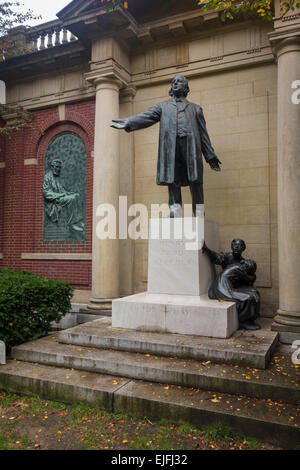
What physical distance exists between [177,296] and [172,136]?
2.77 m

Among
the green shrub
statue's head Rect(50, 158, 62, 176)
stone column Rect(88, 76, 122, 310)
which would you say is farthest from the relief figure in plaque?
the green shrub

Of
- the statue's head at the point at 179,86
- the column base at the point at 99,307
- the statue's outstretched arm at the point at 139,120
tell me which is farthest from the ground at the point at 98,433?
the statue's head at the point at 179,86

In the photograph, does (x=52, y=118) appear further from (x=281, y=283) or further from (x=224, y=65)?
(x=281, y=283)

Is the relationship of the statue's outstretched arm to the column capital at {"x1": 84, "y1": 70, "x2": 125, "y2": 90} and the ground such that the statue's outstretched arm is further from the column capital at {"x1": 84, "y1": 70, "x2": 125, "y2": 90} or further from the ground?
the ground

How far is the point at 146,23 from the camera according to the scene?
8.52 metres

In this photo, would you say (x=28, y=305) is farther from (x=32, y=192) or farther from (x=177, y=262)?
(x=32, y=192)

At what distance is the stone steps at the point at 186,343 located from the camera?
4523 millimetres

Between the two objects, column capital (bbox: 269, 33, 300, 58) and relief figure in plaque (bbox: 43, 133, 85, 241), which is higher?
column capital (bbox: 269, 33, 300, 58)

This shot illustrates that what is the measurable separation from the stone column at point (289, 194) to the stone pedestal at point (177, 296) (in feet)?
4.09

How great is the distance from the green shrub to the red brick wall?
9.70 ft

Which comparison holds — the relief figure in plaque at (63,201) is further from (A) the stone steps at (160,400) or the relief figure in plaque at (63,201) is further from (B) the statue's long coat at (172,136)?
(A) the stone steps at (160,400)

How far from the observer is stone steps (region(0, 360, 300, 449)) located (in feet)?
11.2

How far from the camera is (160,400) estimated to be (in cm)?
386

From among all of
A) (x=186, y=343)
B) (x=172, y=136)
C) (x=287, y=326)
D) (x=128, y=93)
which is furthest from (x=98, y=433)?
(x=128, y=93)
